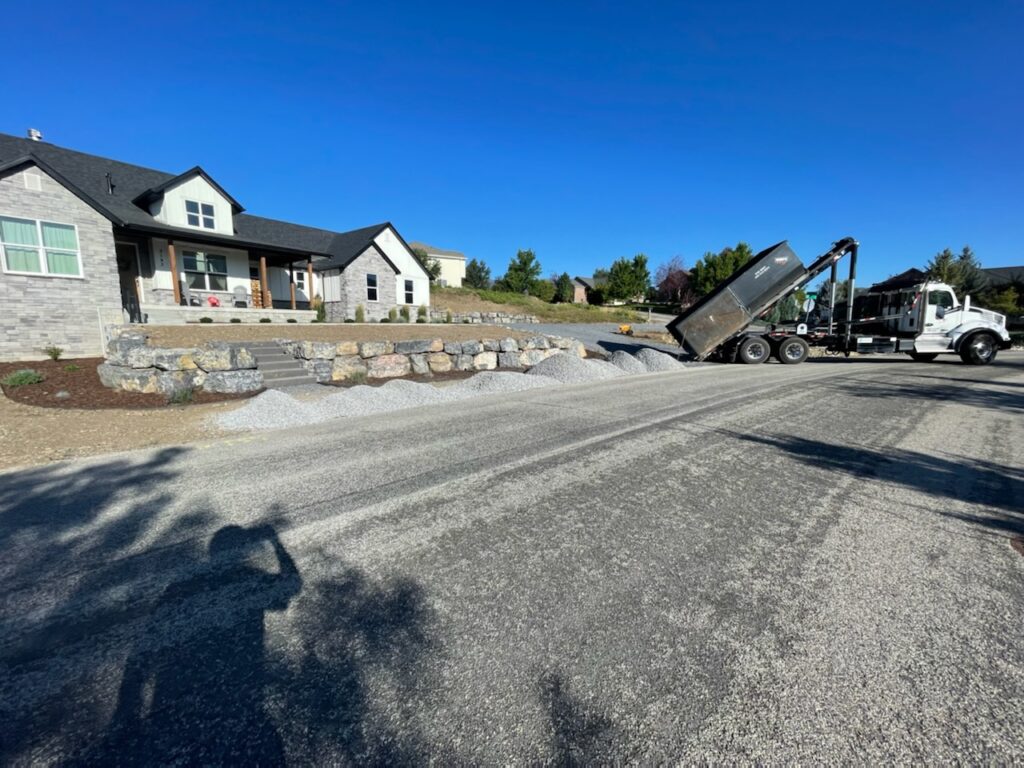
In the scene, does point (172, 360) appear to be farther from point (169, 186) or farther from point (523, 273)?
point (523, 273)

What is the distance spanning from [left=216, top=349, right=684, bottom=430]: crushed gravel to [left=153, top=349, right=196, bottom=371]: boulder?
1836 millimetres

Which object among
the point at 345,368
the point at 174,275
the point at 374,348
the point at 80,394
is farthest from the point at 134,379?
the point at 174,275

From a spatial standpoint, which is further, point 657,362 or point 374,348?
point 657,362

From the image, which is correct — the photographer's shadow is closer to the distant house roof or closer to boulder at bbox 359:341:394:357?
boulder at bbox 359:341:394:357

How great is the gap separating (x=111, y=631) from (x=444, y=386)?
841cm

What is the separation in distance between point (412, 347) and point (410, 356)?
0.25m

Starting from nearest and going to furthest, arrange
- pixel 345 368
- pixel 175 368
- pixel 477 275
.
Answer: pixel 175 368, pixel 345 368, pixel 477 275

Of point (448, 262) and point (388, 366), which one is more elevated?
point (448, 262)

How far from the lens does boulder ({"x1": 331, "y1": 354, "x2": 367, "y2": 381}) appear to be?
35.8 ft

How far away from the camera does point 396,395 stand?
8.88 m

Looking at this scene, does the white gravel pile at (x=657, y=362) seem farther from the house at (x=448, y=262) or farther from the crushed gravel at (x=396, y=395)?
the house at (x=448, y=262)

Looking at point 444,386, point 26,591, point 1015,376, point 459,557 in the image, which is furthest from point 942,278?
point 26,591

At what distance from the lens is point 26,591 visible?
267 centimetres

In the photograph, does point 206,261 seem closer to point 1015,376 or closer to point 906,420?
point 906,420
